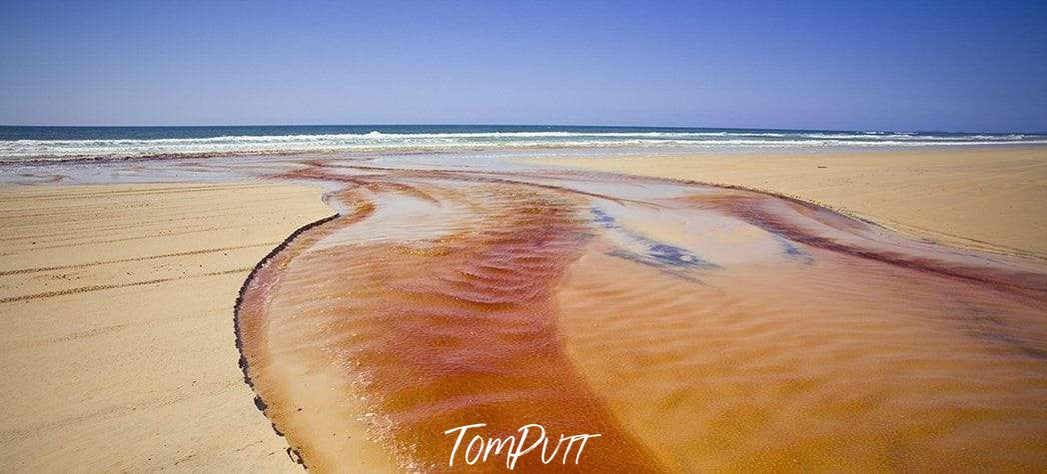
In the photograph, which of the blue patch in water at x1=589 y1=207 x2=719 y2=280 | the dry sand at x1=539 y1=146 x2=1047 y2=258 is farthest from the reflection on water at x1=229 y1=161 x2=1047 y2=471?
the dry sand at x1=539 y1=146 x2=1047 y2=258

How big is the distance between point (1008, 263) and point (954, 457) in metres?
4.82

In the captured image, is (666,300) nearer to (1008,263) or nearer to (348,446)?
(348,446)

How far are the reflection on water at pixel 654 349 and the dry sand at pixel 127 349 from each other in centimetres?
22

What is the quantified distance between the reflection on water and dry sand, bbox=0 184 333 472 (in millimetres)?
221

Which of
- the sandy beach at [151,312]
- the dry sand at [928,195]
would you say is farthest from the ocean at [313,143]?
the dry sand at [928,195]

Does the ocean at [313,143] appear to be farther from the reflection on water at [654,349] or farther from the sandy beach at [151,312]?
the reflection on water at [654,349]

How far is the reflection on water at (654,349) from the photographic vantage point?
221 centimetres

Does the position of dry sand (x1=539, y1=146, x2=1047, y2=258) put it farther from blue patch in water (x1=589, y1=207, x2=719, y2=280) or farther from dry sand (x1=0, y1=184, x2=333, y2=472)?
dry sand (x1=0, y1=184, x2=333, y2=472)

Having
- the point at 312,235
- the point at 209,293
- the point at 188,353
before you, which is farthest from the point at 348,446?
the point at 312,235

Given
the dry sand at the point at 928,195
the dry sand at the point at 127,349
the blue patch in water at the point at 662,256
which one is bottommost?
the dry sand at the point at 127,349

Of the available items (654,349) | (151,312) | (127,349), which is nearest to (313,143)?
(151,312)

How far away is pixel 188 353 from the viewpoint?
289 centimetres

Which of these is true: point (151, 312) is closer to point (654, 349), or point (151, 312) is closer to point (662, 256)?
point (654, 349)

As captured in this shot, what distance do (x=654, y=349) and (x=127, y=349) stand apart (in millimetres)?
3369
